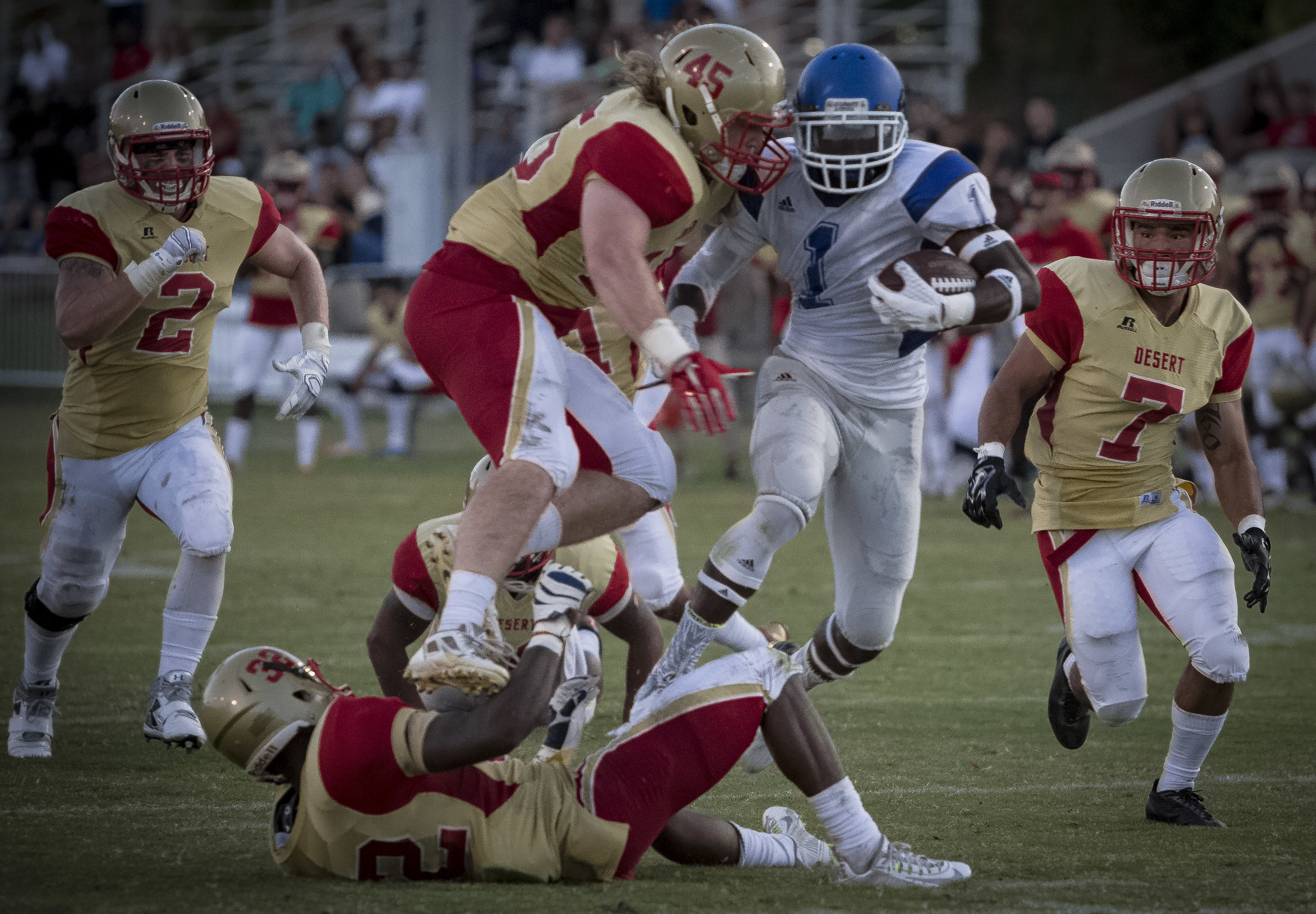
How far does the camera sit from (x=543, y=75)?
56.3 ft

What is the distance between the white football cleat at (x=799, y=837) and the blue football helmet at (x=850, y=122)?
A: 1781 mm

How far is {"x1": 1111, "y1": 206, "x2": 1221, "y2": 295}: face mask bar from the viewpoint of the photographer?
4.74 m

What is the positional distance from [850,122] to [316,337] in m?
1.93

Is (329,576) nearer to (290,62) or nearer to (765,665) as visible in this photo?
(765,665)

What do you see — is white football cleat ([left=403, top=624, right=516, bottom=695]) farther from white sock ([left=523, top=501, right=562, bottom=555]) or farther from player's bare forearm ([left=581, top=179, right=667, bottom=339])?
player's bare forearm ([left=581, top=179, right=667, bottom=339])

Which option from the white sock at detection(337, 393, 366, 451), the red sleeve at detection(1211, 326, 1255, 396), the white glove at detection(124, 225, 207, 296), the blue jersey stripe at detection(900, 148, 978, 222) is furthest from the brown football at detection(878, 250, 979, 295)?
the white sock at detection(337, 393, 366, 451)

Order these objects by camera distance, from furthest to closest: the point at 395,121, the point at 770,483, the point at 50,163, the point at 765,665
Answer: the point at 50,163 < the point at 395,121 < the point at 770,483 < the point at 765,665

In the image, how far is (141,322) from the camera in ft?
17.1

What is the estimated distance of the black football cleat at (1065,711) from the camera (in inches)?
202

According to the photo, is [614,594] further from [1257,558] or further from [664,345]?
[1257,558]

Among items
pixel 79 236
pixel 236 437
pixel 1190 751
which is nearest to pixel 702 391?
pixel 1190 751

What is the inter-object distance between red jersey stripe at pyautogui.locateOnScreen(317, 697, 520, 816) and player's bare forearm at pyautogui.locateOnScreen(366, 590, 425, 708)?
124 cm

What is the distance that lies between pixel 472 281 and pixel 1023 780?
7.32 ft

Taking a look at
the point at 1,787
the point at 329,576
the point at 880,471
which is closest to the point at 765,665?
the point at 880,471
